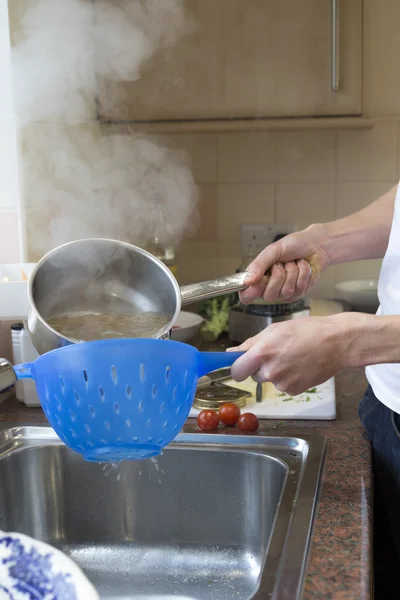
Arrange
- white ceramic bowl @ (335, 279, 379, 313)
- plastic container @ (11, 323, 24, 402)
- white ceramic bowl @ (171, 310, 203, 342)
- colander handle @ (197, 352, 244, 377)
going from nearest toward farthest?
1. colander handle @ (197, 352, 244, 377)
2. plastic container @ (11, 323, 24, 402)
3. white ceramic bowl @ (171, 310, 203, 342)
4. white ceramic bowl @ (335, 279, 379, 313)

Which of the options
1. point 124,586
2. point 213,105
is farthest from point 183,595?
point 213,105

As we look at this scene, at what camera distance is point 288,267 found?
116cm

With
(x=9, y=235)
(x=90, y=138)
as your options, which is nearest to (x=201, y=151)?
(x=90, y=138)

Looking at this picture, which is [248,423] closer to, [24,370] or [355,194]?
[24,370]

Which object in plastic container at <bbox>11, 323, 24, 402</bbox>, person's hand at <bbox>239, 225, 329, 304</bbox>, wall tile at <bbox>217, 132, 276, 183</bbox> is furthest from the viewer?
wall tile at <bbox>217, 132, 276, 183</bbox>

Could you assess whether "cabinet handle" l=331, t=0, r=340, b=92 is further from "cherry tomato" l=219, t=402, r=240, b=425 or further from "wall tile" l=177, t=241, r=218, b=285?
"cherry tomato" l=219, t=402, r=240, b=425

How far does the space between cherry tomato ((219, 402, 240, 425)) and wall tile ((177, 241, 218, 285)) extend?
3.35ft

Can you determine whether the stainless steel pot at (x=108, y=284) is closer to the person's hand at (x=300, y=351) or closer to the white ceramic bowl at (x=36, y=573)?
the person's hand at (x=300, y=351)

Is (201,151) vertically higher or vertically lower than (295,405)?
higher

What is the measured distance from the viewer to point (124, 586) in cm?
108

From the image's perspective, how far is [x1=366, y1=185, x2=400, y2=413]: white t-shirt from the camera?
3.57ft

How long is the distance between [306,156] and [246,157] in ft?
0.57

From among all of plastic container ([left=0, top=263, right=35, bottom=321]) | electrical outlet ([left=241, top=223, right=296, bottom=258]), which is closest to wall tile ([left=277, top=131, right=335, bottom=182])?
electrical outlet ([left=241, top=223, right=296, bottom=258])

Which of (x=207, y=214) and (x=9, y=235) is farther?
(x=207, y=214)
